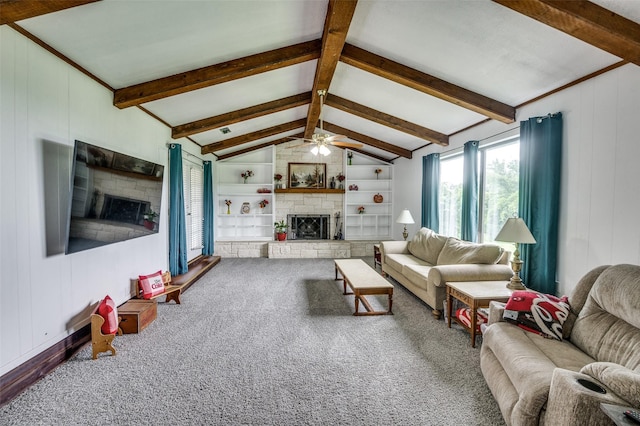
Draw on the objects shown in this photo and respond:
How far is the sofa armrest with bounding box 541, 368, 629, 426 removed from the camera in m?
1.19

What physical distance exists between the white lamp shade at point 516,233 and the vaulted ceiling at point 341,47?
4.95ft

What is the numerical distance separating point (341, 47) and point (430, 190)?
11.8 feet

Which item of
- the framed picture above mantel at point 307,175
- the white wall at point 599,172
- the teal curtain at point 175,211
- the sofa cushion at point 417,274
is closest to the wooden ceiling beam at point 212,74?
the teal curtain at point 175,211

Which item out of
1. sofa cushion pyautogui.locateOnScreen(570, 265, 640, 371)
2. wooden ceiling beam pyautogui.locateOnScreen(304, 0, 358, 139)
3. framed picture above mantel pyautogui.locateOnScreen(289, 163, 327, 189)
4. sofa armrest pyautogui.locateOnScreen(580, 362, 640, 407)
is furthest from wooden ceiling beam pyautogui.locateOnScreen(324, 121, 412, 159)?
sofa armrest pyautogui.locateOnScreen(580, 362, 640, 407)

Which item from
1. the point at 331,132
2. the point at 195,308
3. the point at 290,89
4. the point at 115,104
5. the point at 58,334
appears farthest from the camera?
the point at 331,132

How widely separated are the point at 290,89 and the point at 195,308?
11.8 ft

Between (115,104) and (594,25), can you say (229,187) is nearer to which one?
(115,104)

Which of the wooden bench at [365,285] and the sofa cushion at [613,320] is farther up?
the sofa cushion at [613,320]

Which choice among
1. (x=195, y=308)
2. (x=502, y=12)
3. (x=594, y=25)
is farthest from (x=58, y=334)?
(x=594, y=25)

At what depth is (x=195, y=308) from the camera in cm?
370

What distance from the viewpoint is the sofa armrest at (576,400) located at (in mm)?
1194

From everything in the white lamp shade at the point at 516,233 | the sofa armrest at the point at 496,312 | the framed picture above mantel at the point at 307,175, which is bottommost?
the sofa armrest at the point at 496,312

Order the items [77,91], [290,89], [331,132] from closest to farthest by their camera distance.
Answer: [77,91] < [290,89] < [331,132]

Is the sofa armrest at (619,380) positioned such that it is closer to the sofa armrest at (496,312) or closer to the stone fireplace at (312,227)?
the sofa armrest at (496,312)
